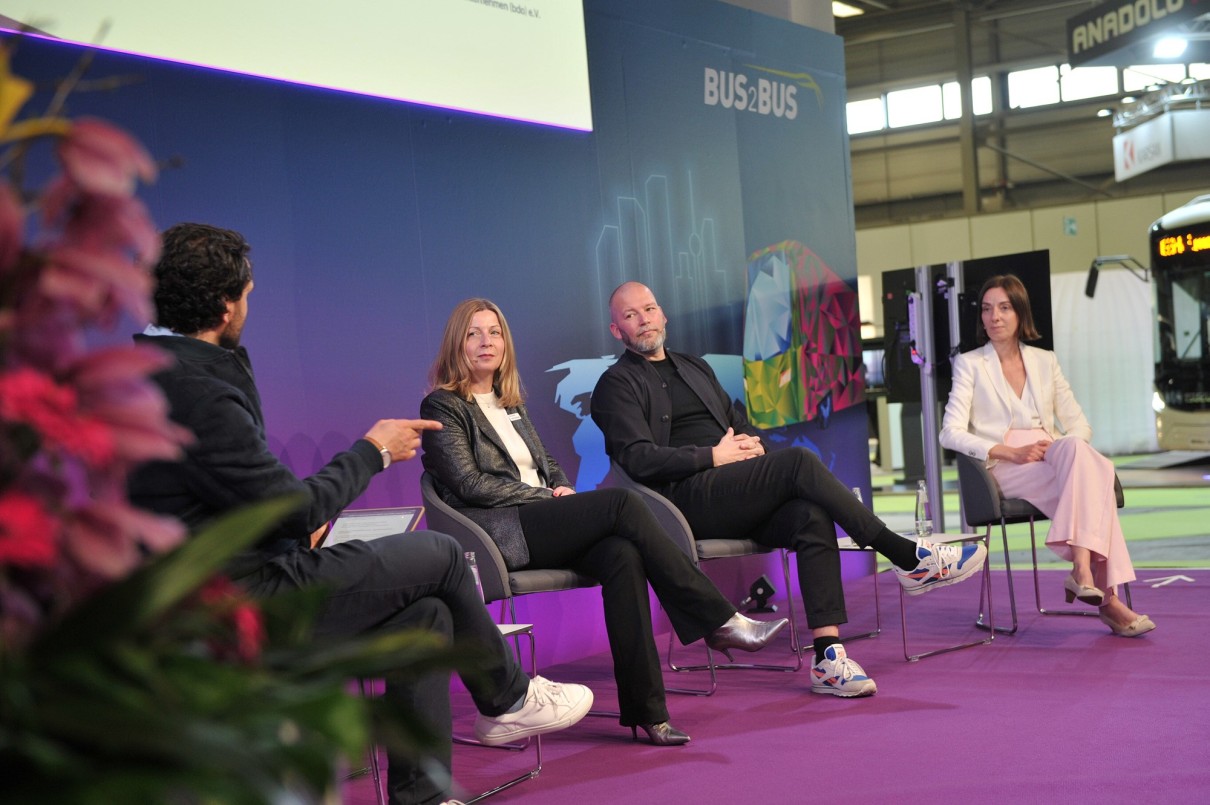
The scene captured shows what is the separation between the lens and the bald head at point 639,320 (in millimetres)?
4418

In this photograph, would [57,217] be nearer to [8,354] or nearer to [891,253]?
[8,354]

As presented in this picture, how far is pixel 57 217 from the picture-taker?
0.62m

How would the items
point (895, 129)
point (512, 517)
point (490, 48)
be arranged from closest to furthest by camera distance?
point (512, 517) < point (490, 48) < point (895, 129)

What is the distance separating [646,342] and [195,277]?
7.49 feet

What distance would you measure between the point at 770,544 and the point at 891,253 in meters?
13.1

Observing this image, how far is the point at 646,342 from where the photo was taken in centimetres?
441

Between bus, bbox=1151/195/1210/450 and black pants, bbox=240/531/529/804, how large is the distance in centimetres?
922

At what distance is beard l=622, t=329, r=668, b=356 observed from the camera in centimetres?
441

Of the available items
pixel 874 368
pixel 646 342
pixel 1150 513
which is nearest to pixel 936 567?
pixel 646 342

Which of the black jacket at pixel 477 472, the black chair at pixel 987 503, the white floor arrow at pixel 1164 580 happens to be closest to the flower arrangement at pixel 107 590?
the black jacket at pixel 477 472

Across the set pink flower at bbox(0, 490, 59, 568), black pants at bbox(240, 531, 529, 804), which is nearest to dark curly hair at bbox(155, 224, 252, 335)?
black pants at bbox(240, 531, 529, 804)

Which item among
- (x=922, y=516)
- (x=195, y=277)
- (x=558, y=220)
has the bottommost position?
(x=922, y=516)

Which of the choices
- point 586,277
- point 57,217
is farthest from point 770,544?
point 57,217

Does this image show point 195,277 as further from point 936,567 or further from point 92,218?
point 936,567
